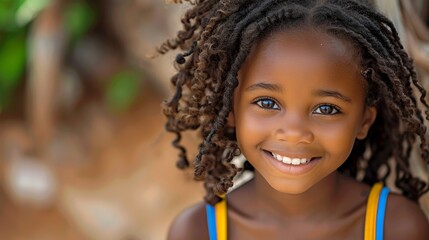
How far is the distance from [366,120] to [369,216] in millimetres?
201

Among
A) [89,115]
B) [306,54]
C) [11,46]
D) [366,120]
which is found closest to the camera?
[306,54]

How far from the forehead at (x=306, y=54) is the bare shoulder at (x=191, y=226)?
39cm

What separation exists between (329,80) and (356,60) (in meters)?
0.07

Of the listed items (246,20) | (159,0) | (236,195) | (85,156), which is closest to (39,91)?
(85,156)

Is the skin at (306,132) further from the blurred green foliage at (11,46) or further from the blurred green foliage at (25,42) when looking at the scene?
the blurred green foliage at (11,46)

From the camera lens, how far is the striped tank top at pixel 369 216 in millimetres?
1769

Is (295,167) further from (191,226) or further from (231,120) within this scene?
(191,226)

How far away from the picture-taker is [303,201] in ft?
5.86

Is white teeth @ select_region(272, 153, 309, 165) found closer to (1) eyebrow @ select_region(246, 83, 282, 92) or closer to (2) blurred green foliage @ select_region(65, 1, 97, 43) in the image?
(1) eyebrow @ select_region(246, 83, 282, 92)

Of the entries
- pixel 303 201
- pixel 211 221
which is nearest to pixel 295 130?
pixel 303 201

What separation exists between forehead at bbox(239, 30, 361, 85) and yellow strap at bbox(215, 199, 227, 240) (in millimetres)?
359

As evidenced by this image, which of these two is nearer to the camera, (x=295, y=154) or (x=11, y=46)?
(x=295, y=154)

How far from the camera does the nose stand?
158 cm

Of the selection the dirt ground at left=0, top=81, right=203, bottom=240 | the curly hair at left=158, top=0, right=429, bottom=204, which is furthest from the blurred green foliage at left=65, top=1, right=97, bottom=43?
the curly hair at left=158, top=0, right=429, bottom=204
